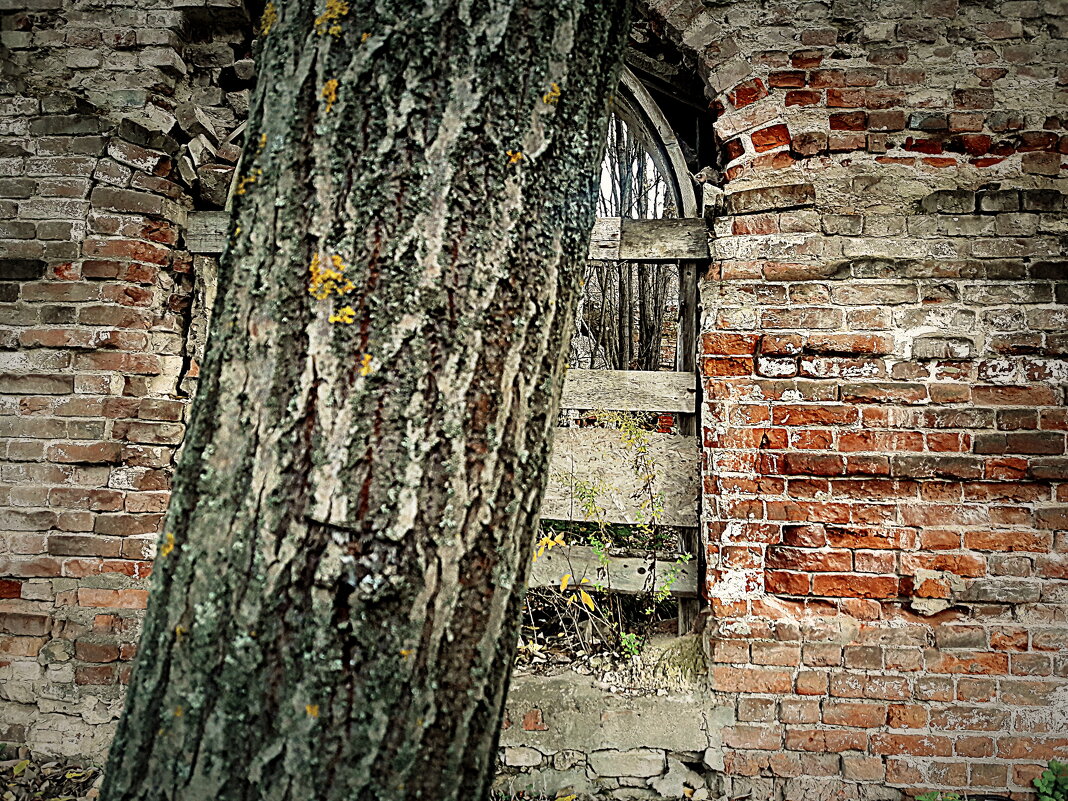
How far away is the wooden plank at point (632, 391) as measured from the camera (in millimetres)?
2773

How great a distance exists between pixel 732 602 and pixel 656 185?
3.88 m

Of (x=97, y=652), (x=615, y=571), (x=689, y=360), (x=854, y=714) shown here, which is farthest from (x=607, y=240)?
(x=97, y=652)

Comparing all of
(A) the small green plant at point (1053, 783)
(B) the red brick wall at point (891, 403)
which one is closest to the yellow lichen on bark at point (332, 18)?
(B) the red brick wall at point (891, 403)

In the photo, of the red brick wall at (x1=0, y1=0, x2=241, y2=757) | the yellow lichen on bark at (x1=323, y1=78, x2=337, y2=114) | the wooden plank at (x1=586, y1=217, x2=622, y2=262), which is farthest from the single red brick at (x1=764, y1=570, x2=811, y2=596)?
the red brick wall at (x1=0, y1=0, x2=241, y2=757)

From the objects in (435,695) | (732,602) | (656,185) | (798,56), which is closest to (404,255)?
(435,695)

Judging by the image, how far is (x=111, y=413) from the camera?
2.75 meters

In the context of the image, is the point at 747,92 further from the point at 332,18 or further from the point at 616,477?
the point at 332,18

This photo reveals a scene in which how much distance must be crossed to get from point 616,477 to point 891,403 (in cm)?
107

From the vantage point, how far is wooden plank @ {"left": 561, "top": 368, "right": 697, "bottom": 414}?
9.10 feet

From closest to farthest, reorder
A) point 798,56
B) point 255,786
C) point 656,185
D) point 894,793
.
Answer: point 255,786
point 894,793
point 798,56
point 656,185

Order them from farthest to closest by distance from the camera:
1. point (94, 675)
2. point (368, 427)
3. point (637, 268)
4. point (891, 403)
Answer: point (637, 268) → point (94, 675) → point (891, 403) → point (368, 427)

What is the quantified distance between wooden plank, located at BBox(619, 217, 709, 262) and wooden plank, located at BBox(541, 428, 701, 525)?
747 mm

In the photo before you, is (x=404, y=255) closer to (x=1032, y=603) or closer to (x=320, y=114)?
(x=320, y=114)

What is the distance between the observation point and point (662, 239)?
2.80 m
